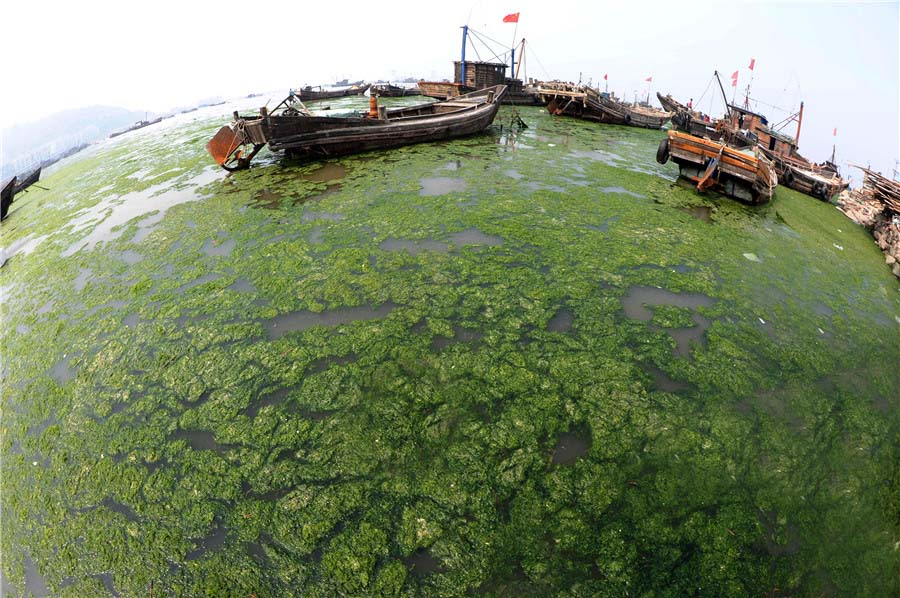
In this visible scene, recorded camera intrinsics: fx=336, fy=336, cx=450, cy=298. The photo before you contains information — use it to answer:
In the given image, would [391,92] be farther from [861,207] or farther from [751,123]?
[861,207]

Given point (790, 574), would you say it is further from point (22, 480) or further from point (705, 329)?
point (22, 480)

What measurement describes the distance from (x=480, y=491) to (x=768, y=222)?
11319mm

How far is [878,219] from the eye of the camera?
11.1 m

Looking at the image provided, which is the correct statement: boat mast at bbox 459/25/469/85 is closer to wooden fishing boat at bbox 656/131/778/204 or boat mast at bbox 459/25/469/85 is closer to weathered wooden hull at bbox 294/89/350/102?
weathered wooden hull at bbox 294/89/350/102

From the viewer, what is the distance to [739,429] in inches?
151

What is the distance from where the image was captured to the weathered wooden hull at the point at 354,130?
11.1m

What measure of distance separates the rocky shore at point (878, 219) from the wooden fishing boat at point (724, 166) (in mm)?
2979

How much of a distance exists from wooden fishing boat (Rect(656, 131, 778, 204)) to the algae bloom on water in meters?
2.87

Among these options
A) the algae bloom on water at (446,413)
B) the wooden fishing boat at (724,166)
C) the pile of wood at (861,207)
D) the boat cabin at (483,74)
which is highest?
the boat cabin at (483,74)

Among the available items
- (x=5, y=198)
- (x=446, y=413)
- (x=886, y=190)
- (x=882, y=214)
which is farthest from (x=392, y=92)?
(x=446, y=413)

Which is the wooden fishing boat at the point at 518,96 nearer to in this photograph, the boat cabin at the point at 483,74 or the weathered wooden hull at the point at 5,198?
the boat cabin at the point at 483,74

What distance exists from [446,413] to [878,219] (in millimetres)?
16373

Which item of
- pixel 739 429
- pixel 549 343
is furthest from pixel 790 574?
pixel 549 343

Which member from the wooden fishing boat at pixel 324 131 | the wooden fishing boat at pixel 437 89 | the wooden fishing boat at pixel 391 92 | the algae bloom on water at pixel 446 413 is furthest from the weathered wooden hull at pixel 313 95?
the algae bloom on water at pixel 446 413
